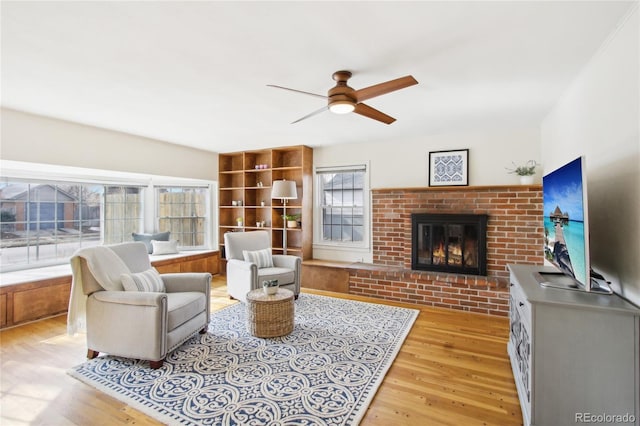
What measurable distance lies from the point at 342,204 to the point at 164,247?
3058 millimetres

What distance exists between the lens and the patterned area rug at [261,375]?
1.92 metres

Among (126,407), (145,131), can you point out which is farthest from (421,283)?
(145,131)

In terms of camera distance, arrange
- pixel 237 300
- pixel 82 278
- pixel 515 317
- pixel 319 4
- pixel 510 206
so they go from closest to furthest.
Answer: pixel 319 4
pixel 515 317
pixel 82 278
pixel 510 206
pixel 237 300

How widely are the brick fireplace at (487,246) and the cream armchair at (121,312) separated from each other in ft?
8.51

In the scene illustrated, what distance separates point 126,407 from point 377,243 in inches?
142

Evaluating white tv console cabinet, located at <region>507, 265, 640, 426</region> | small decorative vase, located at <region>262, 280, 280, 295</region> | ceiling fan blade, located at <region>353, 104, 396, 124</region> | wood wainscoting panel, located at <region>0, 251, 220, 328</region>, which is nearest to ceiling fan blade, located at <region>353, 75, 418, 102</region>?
ceiling fan blade, located at <region>353, 104, 396, 124</region>

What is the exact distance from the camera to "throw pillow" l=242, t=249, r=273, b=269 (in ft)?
13.7

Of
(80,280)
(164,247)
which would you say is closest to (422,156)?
(80,280)

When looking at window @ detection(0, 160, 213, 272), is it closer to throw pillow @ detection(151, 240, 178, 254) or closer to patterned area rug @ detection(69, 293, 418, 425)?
throw pillow @ detection(151, 240, 178, 254)

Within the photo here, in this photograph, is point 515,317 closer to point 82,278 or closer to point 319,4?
point 319,4

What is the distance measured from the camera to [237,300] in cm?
421

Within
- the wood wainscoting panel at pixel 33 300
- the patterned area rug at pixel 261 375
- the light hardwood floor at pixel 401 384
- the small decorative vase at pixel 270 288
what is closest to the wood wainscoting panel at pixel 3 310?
the wood wainscoting panel at pixel 33 300

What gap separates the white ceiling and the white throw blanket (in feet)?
4.72

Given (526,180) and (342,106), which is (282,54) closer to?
(342,106)
